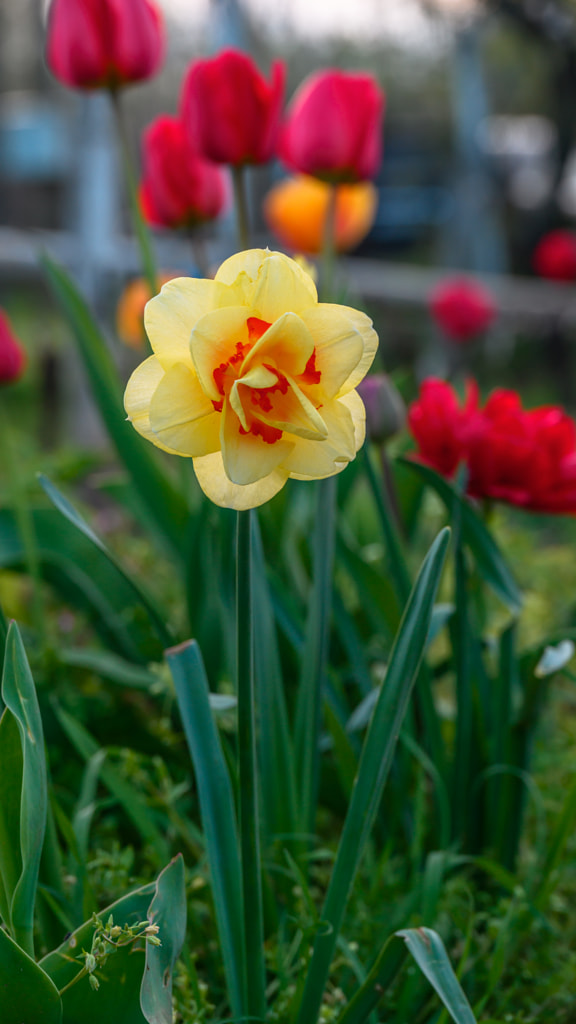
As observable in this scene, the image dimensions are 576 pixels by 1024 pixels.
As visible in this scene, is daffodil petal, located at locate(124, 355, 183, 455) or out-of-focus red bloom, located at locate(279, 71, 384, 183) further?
out-of-focus red bloom, located at locate(279, 71, 384, 183)

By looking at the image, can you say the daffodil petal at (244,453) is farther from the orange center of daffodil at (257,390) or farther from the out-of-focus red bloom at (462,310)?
the out-of-focus red bloom at (462,310)

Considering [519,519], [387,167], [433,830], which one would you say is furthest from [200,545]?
[387,167]

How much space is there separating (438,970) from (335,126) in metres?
0.93

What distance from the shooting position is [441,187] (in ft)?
22.7

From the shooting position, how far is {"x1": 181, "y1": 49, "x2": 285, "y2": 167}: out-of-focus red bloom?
97 cm

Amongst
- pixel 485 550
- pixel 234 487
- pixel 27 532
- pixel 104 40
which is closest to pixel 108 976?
pixel 234 487

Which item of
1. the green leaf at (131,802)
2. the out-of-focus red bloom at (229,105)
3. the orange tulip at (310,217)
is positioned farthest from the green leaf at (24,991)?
the orange tulip at (310,217)

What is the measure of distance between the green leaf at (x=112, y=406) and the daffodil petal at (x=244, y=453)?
650mm

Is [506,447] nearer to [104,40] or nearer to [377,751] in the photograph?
[377,751]

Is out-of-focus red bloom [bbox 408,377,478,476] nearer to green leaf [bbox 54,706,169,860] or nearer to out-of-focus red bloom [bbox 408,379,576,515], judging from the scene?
out-of-focus red bloom [bbox 408,379,576,515]

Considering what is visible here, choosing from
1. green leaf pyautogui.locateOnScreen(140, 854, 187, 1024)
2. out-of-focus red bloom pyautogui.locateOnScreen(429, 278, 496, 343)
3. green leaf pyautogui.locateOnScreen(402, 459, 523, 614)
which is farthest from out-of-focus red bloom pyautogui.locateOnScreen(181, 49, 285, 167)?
out-of-focus red bloom pyautogui.locateOnScreen(429, 278, 496, 343)

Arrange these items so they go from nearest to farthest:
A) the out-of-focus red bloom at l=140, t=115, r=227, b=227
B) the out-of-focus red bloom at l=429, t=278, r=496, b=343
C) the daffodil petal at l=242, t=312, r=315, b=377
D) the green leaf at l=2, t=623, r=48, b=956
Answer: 1. the daffodil petal at l=242, t=312, r=315, b=377
2. the green leaf at l=2, t=623, r=48, b=956
3. the out-of-focus red bloom at l=140, t=115, r=227, b=227
4. the out-of-focus red bloom at l=429, t=278, r=496, b=343

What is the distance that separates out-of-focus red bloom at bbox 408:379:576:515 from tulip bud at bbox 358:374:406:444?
1.0 inches

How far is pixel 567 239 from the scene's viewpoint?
341 centimetres
